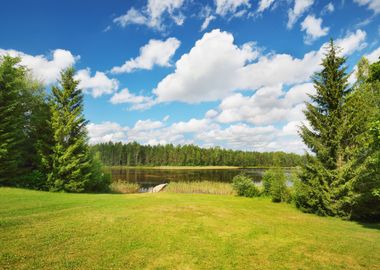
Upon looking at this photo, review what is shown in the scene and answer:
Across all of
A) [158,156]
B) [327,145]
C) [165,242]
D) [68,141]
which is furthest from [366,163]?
[158,156]

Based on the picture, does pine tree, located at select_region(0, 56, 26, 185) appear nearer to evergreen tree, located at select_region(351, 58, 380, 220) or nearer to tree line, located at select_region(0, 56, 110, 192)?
tree line, located at select_region(0, 56, 110, 192)

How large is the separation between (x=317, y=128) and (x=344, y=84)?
10.9ft

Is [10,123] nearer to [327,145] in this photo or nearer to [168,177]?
[327,145]

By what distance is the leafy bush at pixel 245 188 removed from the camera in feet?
77.8

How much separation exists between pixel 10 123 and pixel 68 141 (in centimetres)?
466

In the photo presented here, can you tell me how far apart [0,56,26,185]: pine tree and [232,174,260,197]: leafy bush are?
20768 mm

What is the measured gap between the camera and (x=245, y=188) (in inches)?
952

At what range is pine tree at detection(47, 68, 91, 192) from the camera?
66.9 ft

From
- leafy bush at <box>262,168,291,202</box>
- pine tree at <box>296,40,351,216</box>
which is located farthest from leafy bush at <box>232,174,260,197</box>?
pine tree at <box>296,40,351,216</box>

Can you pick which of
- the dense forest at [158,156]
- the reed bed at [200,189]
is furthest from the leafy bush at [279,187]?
the dense forest at [158,156]

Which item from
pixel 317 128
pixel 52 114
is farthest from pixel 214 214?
pixel 52 114

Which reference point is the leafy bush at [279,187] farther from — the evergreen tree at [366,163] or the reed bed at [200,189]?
the reed bed at [200,189]

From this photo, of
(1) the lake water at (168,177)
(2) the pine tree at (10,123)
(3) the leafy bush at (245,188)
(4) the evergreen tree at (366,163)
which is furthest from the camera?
(1) the lake water at (168,177)

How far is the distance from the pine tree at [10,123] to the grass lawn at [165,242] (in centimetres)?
903
